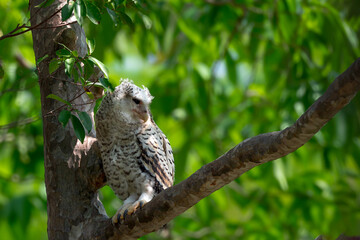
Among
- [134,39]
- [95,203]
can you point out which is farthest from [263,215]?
[95,203]

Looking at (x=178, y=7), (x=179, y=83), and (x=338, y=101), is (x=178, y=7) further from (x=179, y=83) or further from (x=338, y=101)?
(x=338, y=101)

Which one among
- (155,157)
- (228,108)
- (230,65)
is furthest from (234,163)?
(228,108)

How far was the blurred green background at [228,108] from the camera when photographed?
14.9 ft

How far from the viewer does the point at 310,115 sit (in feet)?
6.12

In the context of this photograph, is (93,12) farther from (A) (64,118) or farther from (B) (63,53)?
(A) (64,118)

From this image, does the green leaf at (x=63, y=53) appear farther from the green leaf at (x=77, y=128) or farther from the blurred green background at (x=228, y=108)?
the blurred green background at (x=228, y=108)

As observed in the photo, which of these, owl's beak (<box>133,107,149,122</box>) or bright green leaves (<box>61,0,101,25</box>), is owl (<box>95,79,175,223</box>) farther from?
A: bright green leaves (<box>61,0,101,25</box>)

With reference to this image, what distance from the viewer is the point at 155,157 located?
10.0 feet

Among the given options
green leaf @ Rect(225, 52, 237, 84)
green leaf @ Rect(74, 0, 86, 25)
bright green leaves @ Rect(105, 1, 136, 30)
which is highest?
green leaf @ Rect(225, 52, 237, 84)

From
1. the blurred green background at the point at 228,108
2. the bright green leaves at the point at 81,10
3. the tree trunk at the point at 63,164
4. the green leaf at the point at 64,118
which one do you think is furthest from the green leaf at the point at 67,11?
the blurred green background at the point at 228,108

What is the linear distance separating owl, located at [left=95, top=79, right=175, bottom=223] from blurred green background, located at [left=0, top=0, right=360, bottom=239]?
114cm

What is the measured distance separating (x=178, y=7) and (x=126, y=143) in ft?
7.91

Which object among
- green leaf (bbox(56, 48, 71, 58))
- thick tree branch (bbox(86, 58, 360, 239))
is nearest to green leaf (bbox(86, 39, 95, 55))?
green leaf (bbox(56, 48, 71, 58))

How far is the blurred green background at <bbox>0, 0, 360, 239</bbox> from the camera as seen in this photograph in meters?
4.53
